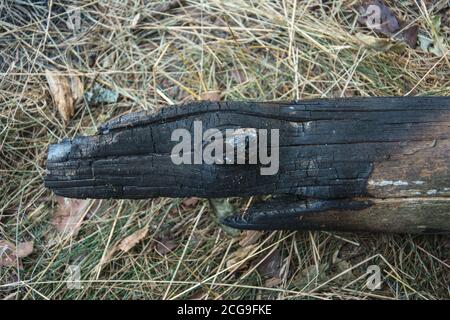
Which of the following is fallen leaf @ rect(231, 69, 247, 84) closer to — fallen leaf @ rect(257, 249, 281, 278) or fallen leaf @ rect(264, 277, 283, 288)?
fallen leaf @ rect(257, 249, 281, 278)

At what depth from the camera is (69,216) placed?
2.31 m

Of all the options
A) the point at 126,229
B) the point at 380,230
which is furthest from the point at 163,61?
the point at 380,230

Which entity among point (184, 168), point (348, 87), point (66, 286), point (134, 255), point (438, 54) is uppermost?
point (438, 54)

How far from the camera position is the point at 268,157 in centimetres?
165

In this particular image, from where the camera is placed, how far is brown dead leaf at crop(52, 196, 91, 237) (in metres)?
2.28

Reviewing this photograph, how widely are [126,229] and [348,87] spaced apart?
1246mm

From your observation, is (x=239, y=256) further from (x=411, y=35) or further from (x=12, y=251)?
(x=411, y=35)

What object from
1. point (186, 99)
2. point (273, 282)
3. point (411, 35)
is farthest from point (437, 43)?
point (273, 282)

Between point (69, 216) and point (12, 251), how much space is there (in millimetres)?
299

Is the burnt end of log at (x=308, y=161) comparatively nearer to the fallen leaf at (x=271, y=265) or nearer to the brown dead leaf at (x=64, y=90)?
the fallen leaf at (x=271, y=265)

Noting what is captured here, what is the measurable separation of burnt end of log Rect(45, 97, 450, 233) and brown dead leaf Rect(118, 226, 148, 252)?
511mm

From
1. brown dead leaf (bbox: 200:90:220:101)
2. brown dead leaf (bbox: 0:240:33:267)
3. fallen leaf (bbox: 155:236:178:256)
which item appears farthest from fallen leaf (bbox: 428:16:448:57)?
brown dead leaf (bbox: 0:240:33:267)

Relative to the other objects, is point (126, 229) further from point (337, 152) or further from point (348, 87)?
point (348, 87)

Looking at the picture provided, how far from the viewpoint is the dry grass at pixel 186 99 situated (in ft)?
6.83
